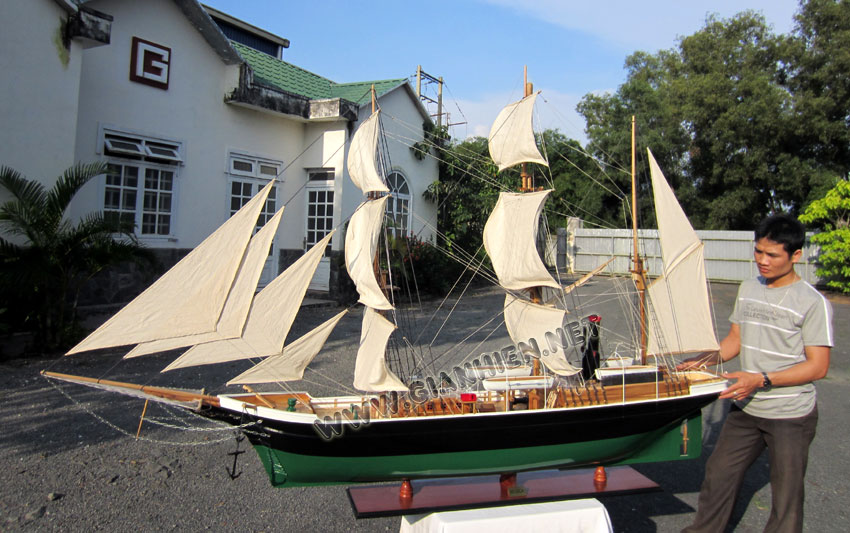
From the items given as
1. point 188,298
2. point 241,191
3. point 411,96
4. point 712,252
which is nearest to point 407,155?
point 411,96

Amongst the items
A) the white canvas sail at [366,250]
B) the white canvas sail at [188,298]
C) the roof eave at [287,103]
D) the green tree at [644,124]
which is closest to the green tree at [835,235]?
the green tree at [644,124]

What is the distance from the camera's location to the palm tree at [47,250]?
7.55 meters

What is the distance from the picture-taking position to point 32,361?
7645 mm

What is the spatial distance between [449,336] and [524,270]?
225 inches

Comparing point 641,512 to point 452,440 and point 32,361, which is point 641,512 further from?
point 32,361

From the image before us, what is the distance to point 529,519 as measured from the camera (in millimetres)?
3439

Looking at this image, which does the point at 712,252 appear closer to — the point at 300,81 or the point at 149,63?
the point at 300,81

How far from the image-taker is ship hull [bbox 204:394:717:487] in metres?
3.78

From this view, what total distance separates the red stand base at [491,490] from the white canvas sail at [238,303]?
4.84ft

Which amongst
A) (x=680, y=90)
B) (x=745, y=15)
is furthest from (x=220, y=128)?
(x=745, y=15)

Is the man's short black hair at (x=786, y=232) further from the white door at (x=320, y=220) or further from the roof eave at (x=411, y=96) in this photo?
the roof eave at (x=411, y=96)

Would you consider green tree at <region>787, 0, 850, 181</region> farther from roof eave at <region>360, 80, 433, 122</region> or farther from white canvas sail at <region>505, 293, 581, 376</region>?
white canvas sail at <region>505, 293, 581, 376</region>

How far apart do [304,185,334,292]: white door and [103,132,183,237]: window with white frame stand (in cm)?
355

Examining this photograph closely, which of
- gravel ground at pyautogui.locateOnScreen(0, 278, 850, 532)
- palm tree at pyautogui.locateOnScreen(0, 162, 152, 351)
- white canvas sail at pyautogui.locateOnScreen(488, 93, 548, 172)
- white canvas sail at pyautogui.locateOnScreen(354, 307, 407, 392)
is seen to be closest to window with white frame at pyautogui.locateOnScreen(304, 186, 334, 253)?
palm tree at pyautogui.locateOnScreen(0, 162, 152, 351)
